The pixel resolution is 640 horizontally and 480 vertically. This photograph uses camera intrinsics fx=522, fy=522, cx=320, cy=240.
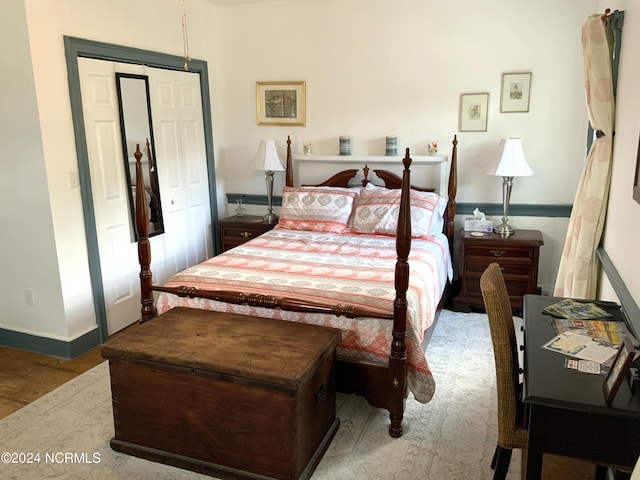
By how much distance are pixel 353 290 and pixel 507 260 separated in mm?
1808

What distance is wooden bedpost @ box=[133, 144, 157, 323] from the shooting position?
2926 mm

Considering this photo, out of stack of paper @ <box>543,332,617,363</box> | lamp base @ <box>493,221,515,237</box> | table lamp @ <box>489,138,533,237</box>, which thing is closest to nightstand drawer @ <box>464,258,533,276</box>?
lamp base @ <box>493,221,515,237</box>

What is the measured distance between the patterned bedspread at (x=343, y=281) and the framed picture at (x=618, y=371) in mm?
1192

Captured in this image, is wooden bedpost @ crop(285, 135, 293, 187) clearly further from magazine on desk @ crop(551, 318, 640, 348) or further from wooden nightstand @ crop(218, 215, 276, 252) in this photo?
magazine on desk @ crop(551, 318, 640, 348)

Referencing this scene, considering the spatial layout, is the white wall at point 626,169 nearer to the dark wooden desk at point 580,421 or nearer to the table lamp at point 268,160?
the dark wooden desk at point 580,421

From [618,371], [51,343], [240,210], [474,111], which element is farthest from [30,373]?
[474,111]

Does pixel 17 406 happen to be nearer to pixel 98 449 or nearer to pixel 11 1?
pixel 98 449

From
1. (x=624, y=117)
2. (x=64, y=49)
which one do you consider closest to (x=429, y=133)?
(x=624, y=117)

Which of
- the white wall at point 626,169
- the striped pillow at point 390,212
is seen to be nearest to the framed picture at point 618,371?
the white wall at point 626,169

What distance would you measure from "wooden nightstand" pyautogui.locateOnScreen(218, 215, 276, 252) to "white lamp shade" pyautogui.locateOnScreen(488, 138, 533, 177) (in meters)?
2.02

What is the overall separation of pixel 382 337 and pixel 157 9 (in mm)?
3201

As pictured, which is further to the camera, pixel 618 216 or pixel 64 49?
pixel 64 49

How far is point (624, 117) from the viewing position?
8.64ft

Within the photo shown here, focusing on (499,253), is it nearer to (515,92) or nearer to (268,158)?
(515,92)
